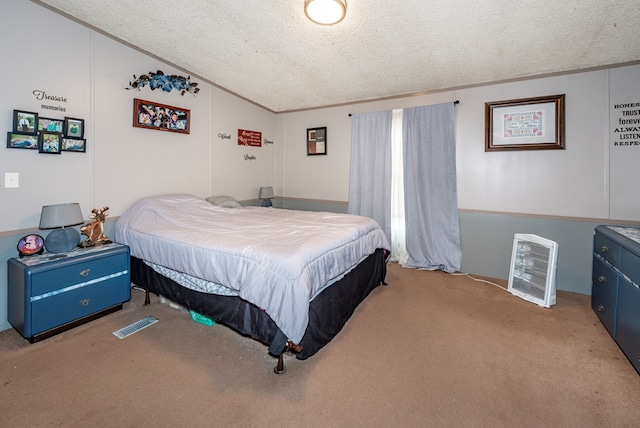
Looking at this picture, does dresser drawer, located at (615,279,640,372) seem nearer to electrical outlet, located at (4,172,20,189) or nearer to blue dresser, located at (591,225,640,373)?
blue dresser, located at (591,225,640,373)

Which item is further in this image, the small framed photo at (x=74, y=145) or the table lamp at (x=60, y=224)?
the small framed photo at (x=74, y=145)

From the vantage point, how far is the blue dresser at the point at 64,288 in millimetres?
2113

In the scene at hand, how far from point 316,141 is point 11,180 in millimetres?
3619

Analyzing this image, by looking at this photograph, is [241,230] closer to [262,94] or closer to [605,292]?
[262,94]

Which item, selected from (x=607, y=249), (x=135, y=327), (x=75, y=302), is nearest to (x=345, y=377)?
(x=135, y=327)

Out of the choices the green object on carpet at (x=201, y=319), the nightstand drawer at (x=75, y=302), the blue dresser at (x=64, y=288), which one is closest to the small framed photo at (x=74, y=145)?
the blue dresser at (x=64, y=288)

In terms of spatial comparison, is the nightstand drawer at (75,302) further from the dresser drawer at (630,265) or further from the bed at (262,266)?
the dresser drawer at (630,265)

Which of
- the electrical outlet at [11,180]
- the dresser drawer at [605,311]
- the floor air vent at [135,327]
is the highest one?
the electrical outlet at [11,180]

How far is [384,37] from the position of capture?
9.02 feet

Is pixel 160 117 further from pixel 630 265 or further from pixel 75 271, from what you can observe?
pixel 630 265

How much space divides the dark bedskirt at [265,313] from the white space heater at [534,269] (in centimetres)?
168

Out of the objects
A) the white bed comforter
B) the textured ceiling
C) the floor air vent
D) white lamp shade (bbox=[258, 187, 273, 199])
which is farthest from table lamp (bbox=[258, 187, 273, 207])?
the floor air vent

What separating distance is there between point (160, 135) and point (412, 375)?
3.53 meters

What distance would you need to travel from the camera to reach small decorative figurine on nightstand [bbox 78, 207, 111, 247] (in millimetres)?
2623
